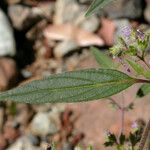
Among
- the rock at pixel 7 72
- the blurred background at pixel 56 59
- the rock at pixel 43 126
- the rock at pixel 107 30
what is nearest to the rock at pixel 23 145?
the blurred background at pixel 56 59

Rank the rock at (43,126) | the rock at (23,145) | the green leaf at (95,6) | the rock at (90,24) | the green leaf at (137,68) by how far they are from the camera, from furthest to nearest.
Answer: the rock at (90,24), the rock at (43,126), the rock at (23,145), the green leaf at (137,68), the green leaf at (95,6)

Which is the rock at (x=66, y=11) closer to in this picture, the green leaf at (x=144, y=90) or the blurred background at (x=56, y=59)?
the blurred background at (x=56, y=59)

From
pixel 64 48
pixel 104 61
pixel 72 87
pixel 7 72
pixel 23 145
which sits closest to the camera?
pixel 72 87

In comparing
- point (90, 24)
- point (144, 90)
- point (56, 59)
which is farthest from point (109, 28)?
point (144, 90)

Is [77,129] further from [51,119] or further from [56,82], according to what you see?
[56,82]

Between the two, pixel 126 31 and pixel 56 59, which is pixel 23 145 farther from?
pixel 126 31

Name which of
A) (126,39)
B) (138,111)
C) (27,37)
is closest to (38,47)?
(27,37)

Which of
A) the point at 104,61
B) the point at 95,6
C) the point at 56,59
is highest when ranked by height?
the point at 95,6
